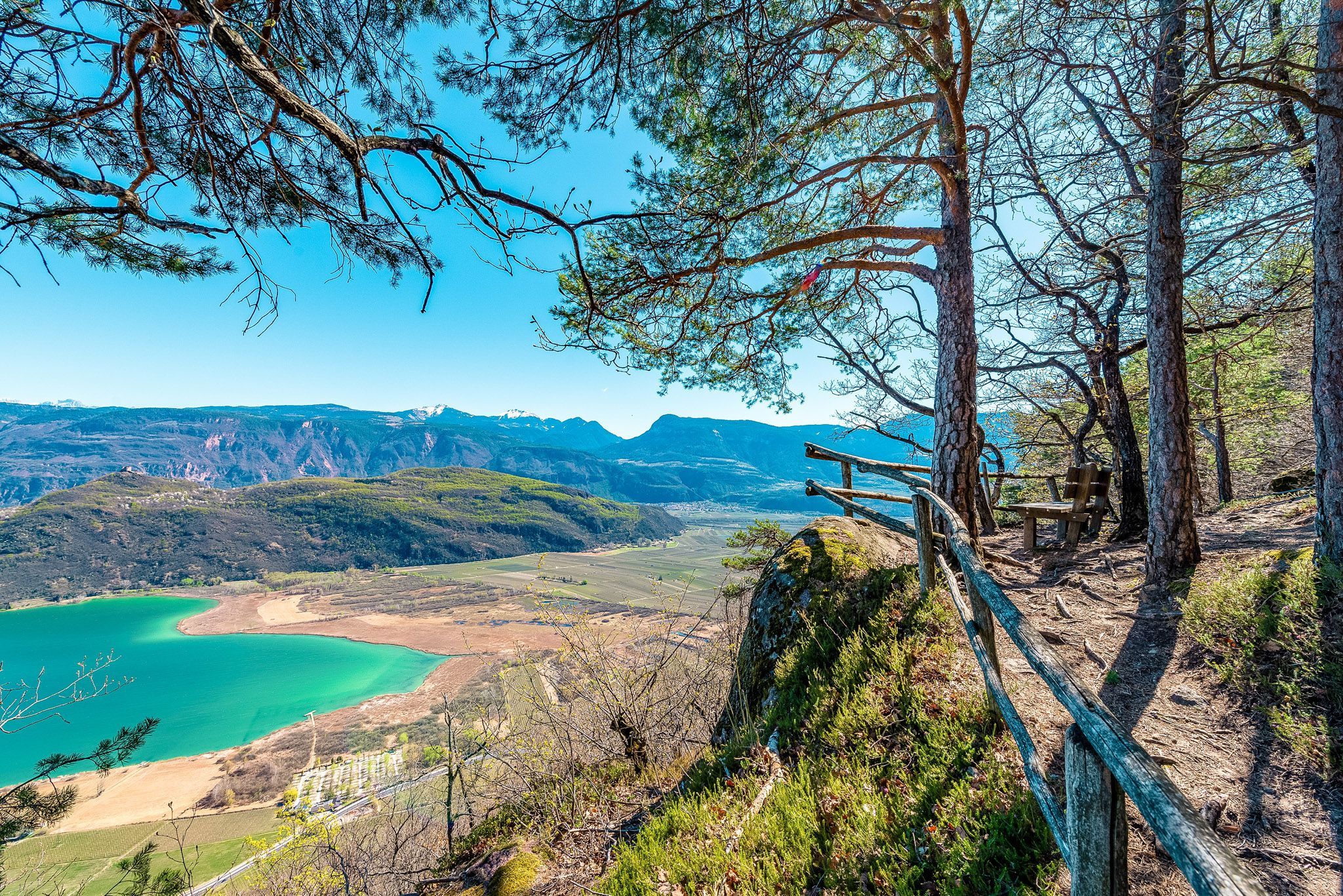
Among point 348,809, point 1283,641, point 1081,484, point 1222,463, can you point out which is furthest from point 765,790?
point 348,809

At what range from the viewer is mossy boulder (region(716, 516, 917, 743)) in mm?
4688

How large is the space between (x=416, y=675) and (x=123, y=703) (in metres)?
34.3

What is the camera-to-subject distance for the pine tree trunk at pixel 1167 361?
4.34 m

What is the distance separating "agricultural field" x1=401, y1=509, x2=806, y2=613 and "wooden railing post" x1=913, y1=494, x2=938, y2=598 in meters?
52.3

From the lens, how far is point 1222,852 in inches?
38.9

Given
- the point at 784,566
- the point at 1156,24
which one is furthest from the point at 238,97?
the point at 1156,24

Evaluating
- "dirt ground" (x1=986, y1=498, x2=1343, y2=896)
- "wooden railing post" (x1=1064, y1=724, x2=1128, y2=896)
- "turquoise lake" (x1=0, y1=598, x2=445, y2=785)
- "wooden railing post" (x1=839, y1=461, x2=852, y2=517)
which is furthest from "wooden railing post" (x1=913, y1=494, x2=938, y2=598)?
"turquoise lake" (x1=0, y1=598, x2=445, y2=785)

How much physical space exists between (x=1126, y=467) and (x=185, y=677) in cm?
8964

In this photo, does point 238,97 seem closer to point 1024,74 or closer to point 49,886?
point 1024,74

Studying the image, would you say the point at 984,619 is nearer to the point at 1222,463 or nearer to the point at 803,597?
the point at 803,597

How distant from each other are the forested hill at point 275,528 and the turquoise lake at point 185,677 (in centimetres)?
1978

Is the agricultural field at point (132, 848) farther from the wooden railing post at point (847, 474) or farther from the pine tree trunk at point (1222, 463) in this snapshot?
the pine tree trunk at point (1222, 463)

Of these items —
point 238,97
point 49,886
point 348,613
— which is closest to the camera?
point 238,97

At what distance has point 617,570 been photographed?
98062mm
